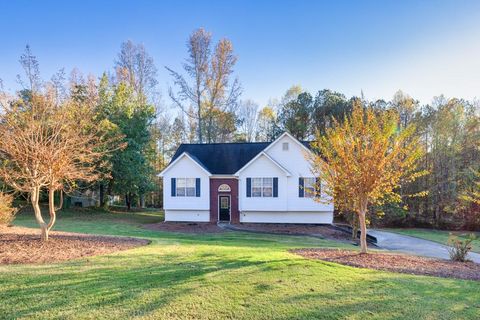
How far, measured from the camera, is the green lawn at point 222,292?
4.52 m

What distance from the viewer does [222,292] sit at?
17.3ft

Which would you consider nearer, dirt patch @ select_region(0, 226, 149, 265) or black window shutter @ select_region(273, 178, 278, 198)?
dirt patch @ select_region(0, 226, 149, 265)

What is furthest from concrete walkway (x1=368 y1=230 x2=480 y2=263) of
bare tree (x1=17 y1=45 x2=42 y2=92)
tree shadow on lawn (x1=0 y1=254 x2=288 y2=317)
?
bare tree (x1=17 y1=45 x2=42 y2=92)

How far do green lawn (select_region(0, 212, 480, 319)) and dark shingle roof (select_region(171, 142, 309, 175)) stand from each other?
53.1 feet

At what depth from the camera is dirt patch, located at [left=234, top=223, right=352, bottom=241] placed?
19.4 metres

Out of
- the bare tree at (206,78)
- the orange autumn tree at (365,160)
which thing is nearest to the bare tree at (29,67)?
the bare tree at (206,78)

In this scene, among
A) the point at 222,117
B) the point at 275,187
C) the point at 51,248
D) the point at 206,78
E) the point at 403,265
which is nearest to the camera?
the point at 403,265

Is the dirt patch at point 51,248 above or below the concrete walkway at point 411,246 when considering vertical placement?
above

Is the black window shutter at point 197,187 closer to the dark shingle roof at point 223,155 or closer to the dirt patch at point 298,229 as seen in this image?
the dark shingle roof at point 223,155

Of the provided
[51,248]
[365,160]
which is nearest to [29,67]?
[51,248]

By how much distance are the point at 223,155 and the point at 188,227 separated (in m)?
6.78

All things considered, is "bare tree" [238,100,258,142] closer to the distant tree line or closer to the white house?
the distant tree line

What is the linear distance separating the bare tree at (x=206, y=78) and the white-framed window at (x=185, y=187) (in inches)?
395

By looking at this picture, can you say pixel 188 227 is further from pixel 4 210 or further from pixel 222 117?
pixel 222 117
